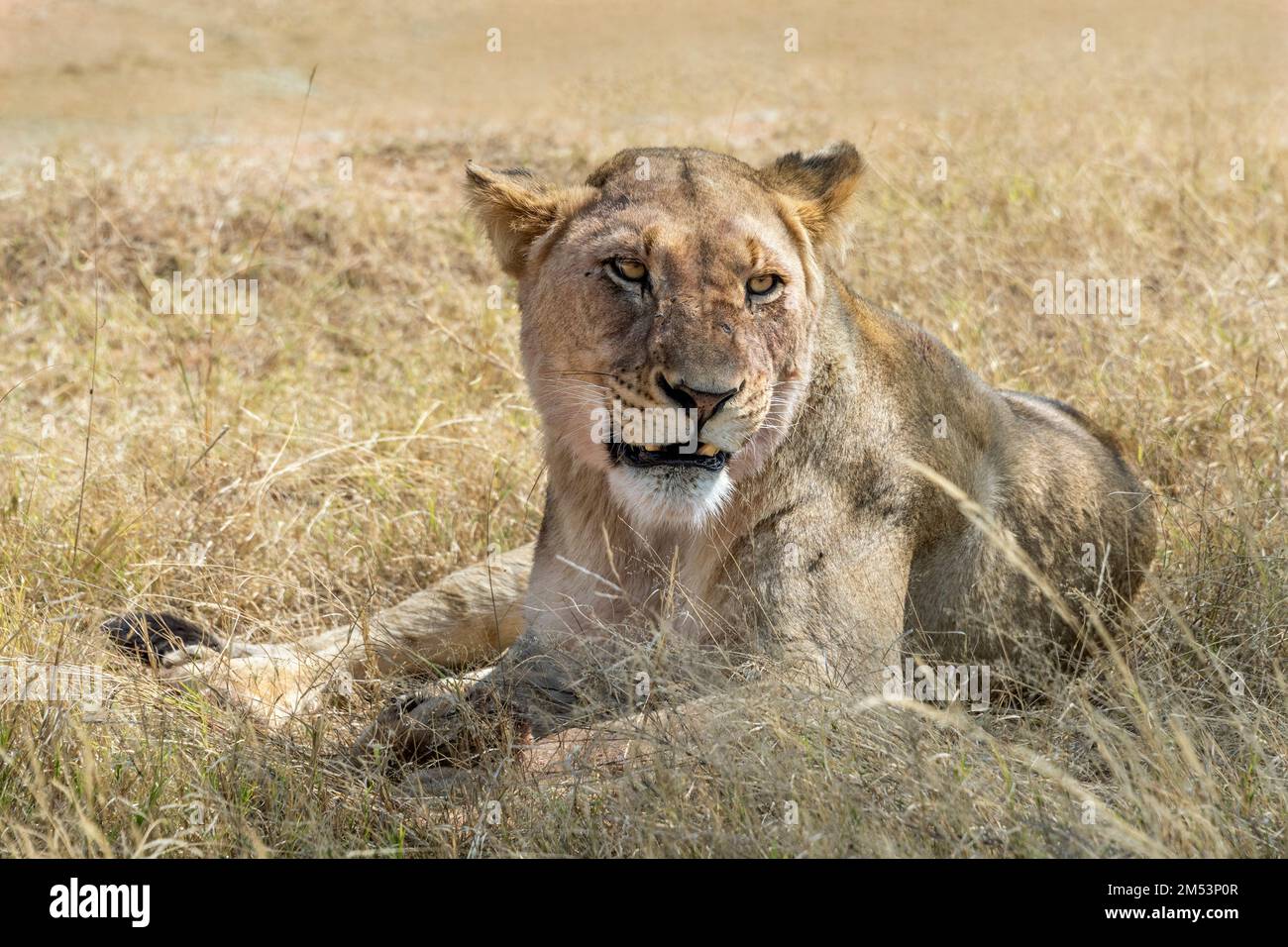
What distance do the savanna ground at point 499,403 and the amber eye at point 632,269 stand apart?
1061mm

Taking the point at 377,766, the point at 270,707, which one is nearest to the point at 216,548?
the point at 270,707

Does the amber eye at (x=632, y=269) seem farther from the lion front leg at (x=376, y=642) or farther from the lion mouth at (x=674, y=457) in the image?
the lion front leg at (x=376, y=642)

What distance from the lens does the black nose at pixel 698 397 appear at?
3.51m

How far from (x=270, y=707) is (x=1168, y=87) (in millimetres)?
9388

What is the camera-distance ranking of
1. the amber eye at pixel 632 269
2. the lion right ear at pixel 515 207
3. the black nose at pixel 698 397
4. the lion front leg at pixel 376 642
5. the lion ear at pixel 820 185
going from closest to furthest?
the black nose at pixel 698 397 → the amber eye at pixel 632 269 → the lion right ear at pixel 515 207 → the lion ear at pixel 820 185 → the lion front leg at pixel 376 642

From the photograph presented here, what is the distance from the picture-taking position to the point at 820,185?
4.20 m

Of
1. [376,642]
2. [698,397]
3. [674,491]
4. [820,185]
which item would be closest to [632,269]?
[698,397]

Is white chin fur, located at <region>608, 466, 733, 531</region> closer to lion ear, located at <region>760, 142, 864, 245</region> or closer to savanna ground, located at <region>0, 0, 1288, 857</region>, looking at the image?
savanna ground, located at <region>0, 0, 1288, 857</region>

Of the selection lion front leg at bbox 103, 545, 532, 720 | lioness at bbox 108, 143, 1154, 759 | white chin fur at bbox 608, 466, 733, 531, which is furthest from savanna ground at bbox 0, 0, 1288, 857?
white chin fur at bbox 608, 466, 733, 531

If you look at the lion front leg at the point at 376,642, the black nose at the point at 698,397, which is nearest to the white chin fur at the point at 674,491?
the black nose at the point at 698,397

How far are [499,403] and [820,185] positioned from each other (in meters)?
2.37

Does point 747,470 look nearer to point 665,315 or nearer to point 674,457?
point 674,457

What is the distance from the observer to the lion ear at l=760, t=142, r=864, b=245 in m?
4.13
